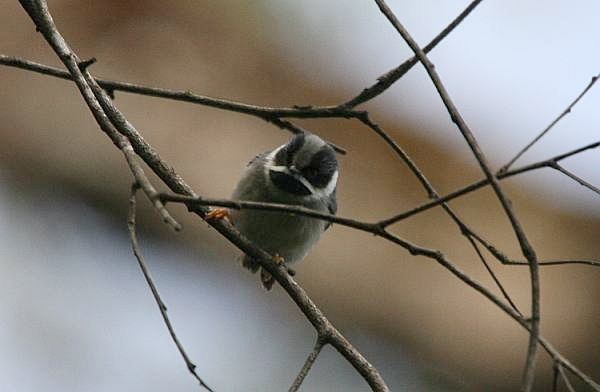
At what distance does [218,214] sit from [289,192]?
44 centimetres

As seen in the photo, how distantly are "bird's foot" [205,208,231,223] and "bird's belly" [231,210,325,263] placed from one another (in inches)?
3.4

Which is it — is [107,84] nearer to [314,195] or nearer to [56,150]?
[314,195]

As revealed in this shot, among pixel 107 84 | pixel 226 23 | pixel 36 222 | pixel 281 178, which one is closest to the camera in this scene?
pixel 107 84

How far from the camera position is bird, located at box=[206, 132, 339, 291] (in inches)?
124

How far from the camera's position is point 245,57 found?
5.36 meters

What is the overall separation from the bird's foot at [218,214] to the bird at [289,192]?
4.6 inches

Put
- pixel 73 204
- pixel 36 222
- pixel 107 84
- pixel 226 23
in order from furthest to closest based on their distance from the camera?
pixel 36 222 → pixel 73 204 → pixel 226 23 → pixel 107 84

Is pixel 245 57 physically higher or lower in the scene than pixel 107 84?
higher

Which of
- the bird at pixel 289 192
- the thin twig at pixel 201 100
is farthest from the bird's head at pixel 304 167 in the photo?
the thin twig at pixel 201 100

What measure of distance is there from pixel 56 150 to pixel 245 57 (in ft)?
3.44

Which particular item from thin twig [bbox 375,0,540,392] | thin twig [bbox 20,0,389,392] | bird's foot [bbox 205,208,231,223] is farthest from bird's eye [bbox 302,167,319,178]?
thin twig [bbox 375,0,540,392]

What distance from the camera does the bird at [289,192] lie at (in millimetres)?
3162

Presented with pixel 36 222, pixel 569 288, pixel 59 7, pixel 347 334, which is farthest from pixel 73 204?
pixel 569 288

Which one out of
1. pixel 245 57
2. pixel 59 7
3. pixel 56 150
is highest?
pixel 245 57
